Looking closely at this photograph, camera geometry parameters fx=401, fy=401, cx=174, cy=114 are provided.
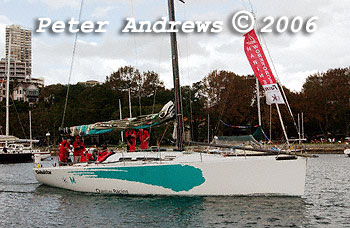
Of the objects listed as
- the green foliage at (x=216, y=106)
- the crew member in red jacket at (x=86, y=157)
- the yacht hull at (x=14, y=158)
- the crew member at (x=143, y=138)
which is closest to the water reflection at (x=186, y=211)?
the crew member in red jacket at (x=86, y=157)

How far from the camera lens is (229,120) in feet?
179

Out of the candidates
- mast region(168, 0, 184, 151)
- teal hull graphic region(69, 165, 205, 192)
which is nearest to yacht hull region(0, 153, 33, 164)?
teal hull graphic region(69, 165, 205, 192)

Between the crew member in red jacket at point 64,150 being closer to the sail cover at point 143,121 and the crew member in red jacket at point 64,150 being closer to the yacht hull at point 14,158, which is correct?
the sail cover at point 143,121

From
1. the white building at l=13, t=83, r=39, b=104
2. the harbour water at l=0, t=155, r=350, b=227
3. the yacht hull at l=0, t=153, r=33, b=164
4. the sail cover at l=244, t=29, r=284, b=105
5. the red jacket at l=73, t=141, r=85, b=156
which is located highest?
the white building at l=13, t=83, r=39, b=104

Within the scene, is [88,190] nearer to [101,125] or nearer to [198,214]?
[101,125]

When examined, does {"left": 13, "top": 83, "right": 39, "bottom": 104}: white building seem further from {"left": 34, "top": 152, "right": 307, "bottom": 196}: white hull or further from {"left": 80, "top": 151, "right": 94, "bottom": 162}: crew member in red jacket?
{"left": 34, "top": 152, "right": 307, "bottom": 196}: white hull

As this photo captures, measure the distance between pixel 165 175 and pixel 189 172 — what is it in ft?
3.00

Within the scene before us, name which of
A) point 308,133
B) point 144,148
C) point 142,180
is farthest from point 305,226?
point 308,133

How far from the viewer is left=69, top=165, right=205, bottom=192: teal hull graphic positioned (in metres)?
13.9

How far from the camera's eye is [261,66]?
15.6 metres

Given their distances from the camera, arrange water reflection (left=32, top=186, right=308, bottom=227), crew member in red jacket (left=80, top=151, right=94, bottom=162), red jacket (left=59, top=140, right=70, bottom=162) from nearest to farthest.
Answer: water reflection (left=32, top=186, right=308, bottom=227) → crew member in red jacket (left=80, top=151, right=94, bottom=162) → red jacket (left=59, top=140, right=70, bottom=162)

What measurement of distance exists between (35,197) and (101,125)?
406 cm

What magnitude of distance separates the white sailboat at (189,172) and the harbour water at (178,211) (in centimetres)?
32

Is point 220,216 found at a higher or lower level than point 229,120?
lower
